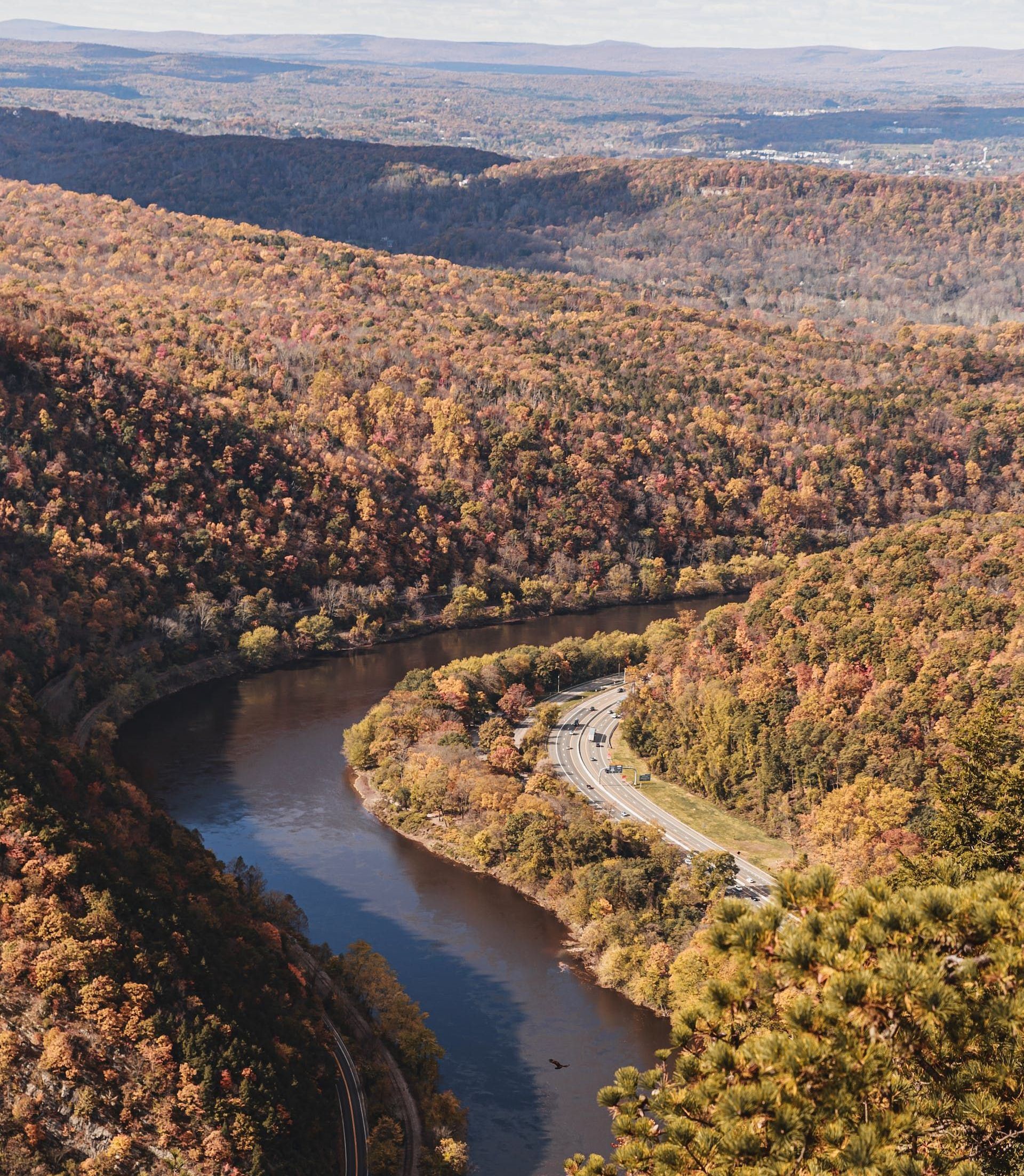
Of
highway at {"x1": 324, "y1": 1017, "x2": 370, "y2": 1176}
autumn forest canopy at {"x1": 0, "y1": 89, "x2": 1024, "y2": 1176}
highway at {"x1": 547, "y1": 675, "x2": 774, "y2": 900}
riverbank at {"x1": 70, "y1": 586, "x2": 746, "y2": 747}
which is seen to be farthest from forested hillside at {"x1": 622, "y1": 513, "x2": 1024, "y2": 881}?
riverbank at {"x1": 70, "y1": 586, "x2": 746, "y2": 747}

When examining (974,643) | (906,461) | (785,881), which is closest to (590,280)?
(906,461)

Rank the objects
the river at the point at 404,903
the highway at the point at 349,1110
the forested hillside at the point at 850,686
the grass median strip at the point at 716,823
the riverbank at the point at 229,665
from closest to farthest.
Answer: the highway at the point at 349,1110
the river at the point at 404,903
the forested hillside at the point at 850,686
the grass median strip at the point at 716,823
the riverbank at the point at 229,665

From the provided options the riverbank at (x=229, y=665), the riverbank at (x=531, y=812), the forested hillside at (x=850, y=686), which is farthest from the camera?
the riverbank at (x=229, y=665)

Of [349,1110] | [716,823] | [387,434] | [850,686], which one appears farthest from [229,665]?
[349,1110]

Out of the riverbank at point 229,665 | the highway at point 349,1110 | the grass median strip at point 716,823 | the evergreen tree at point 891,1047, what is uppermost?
the evergreen tree at point 891,1047

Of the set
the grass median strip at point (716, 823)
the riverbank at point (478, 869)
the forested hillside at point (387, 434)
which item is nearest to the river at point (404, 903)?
the riverbank at point (478, 869)

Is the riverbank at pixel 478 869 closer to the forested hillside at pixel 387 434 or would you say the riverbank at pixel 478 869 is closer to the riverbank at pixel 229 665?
the riverbank at pixel 229 665

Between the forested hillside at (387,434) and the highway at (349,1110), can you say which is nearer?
the highway at (349,1110)
